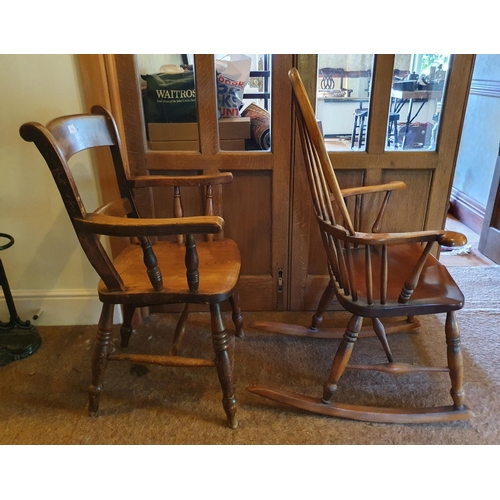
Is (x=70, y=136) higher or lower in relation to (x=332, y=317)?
higher

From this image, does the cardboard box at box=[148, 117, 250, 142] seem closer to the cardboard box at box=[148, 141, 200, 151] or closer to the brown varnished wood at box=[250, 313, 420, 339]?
the cardboard box at box=[148, 141, 200, 151]

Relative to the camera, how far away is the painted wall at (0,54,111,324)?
146 centimetres

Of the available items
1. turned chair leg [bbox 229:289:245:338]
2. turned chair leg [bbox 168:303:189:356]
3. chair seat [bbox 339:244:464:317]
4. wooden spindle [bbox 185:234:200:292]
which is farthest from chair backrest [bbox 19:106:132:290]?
chair seat [bbox 339:244:464:317]

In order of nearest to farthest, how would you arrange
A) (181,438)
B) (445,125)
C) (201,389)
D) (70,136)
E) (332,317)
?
(70,136)
(181,438)
(201,389)
(445,125)
(332,317)

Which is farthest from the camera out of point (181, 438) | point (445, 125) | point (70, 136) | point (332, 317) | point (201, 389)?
point (332, 317)

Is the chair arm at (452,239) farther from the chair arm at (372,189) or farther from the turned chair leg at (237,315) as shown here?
the turned chair leg at (237,315)

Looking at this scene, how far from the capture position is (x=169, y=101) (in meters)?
1.58

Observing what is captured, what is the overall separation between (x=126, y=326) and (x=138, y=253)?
369 millimetres

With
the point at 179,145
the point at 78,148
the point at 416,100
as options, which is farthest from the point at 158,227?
the point at 416,100

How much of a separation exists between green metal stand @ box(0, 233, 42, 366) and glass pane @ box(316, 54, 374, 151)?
1.32m

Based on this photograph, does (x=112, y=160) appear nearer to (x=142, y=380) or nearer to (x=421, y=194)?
(x=142, y=380)

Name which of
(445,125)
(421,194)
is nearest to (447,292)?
(421,194)

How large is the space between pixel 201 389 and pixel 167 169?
860 millimetres

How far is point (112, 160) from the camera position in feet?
5.04
